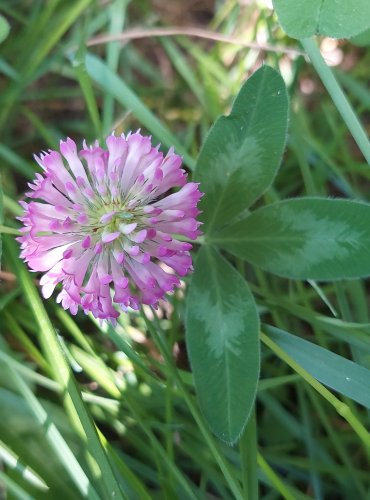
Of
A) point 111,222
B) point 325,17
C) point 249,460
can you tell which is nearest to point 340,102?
point 325,17

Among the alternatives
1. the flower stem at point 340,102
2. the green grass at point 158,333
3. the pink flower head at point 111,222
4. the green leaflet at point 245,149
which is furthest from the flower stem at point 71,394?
the flower stem at point 340,102

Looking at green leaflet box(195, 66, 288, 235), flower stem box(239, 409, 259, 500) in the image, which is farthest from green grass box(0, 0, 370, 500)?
green leaflet box(195, 66, 288, 235)

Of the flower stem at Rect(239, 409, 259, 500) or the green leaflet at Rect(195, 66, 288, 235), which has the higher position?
the green leaflet at Rect(195, 66, 288, 235)

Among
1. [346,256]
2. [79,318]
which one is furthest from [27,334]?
[346,256]

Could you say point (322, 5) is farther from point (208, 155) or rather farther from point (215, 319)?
point (215, 319)

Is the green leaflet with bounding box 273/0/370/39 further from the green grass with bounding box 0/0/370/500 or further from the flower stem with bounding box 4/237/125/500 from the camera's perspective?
the flower stem with bounding box 4/237/125/500

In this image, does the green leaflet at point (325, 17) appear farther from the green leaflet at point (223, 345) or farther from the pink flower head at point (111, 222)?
the green leaflet at point (223, 345)
